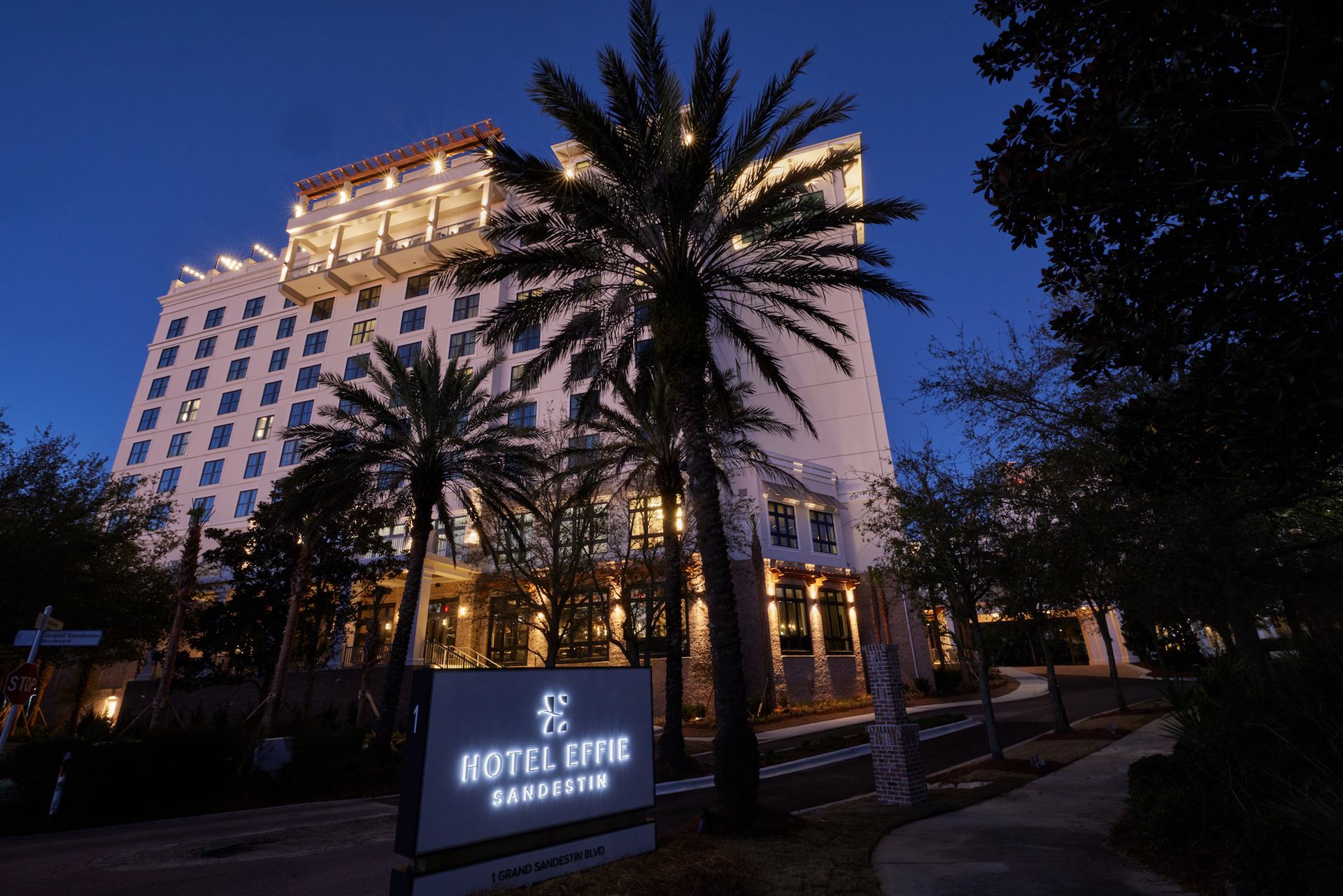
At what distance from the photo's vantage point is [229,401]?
1914 inches

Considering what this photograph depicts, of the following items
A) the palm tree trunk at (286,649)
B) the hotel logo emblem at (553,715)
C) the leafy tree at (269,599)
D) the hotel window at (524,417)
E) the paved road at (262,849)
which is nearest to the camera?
the hotel logo emblem at (553,715)

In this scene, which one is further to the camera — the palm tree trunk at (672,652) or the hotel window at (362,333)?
the hotel window at (362,333)

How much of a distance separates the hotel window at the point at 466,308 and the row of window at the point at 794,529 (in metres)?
26.2

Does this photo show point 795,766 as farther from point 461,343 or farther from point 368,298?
point 368,298

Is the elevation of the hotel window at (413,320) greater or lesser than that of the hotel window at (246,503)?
greater

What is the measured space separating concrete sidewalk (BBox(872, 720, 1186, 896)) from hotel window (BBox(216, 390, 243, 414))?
54.3 metres

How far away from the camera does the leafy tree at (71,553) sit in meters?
17.8

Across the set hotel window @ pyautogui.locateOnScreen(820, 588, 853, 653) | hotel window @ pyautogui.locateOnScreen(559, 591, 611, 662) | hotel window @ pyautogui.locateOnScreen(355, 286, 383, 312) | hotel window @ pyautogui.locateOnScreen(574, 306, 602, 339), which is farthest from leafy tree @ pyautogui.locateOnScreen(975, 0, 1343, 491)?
hotel window @ pyautogui.locateOnScreen(355, 286, 383, 312)

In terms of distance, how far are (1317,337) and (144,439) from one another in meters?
64.6

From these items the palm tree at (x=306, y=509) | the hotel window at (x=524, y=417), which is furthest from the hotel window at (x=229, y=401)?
the palm tree at (x=306, y=509)

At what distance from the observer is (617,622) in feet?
Answer: 102

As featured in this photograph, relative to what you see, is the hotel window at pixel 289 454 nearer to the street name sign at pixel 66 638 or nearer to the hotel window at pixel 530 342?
A: the hotel window at pixel 530 342

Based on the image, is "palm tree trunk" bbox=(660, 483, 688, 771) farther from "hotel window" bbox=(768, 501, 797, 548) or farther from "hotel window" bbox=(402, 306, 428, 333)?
"hotel window" bbox=(402, 306, 428, 333)

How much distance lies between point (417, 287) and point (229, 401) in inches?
670
